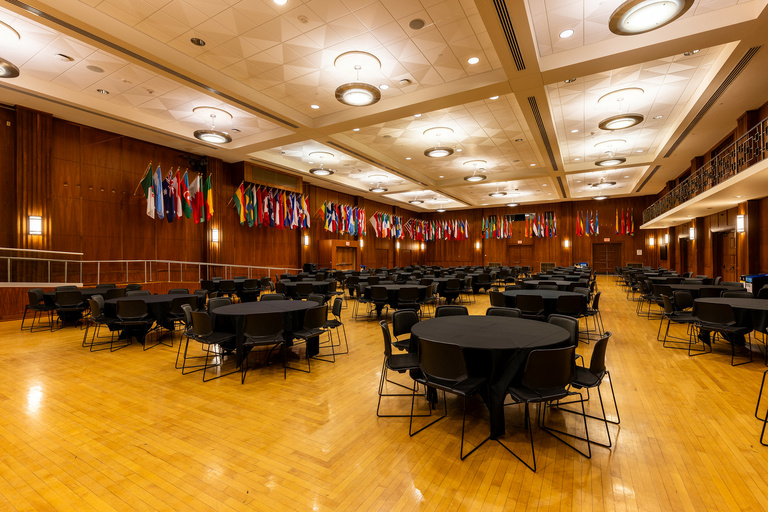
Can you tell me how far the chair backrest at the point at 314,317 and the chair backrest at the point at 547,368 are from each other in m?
3.10

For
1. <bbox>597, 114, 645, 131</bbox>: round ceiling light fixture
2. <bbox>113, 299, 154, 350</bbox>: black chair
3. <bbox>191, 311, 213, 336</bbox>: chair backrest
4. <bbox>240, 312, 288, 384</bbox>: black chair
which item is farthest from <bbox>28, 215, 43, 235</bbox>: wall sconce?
<bbox>597, 114, 645, 131</bbox>: round ceiling light fixture

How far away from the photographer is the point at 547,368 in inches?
107

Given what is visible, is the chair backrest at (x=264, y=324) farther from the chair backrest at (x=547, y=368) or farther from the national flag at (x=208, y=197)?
→ the national flag at (x=208, y=197)

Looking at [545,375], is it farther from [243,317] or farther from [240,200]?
[240,200]

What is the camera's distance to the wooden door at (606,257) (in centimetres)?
2472

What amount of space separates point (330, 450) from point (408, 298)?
197 inches

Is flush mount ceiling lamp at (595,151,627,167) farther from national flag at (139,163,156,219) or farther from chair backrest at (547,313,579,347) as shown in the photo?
national flag at (139,163,156,219)

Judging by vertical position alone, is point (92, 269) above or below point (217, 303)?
above

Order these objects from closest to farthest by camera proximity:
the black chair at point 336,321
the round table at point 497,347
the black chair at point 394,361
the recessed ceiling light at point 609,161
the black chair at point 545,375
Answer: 1. the black chair at point 545,375
2. the round table at point 497,347
3. the black chair at point 394,361
4. the black chair at point 336,321
5. the recessed ceiling light at point 609,161

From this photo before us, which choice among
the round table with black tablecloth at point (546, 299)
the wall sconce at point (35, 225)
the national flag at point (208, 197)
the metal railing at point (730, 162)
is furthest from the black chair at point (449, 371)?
the national flag at point (208, 197)

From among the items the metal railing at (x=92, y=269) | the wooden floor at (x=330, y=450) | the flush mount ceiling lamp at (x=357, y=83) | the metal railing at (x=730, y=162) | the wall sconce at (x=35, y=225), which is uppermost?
the flush mount ceiling lamp at (x=357, y=83)

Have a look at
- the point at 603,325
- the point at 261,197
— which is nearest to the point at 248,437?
the point at 603,325

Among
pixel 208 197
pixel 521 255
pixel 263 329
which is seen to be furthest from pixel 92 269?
pixel 521 255

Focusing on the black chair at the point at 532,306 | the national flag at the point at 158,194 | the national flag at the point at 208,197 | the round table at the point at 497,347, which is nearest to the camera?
the round table at the point at 497,347
